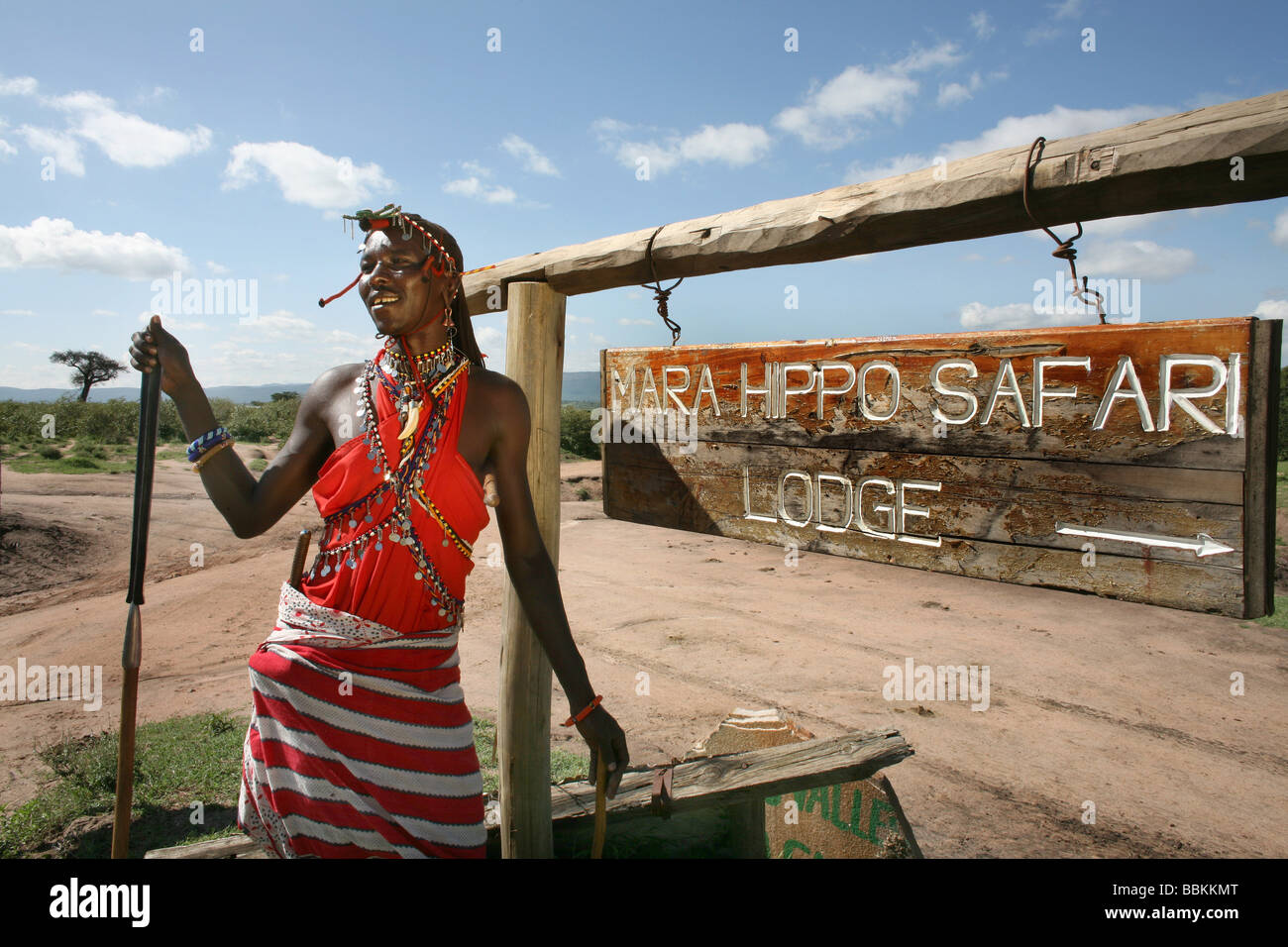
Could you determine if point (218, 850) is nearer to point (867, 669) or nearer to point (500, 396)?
point (500, 396)

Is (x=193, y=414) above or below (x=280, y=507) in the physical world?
above

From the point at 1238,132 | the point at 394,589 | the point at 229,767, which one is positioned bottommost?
the point at 229,767

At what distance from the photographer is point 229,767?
3957mm

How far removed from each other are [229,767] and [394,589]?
306cm

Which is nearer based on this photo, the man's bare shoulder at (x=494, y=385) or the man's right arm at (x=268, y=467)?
the man's right arm at (x=268, y=467)

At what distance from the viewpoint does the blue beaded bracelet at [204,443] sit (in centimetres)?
168

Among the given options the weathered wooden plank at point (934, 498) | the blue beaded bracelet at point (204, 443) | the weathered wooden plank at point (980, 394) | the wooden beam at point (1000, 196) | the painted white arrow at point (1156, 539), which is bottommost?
the painted white arrow at point (1156, 539)

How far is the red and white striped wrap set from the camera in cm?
164

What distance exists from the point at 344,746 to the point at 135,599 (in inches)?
24.4

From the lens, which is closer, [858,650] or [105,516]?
[858,650]

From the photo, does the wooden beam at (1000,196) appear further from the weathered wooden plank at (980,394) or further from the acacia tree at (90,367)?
the acacia tree at (90,367)

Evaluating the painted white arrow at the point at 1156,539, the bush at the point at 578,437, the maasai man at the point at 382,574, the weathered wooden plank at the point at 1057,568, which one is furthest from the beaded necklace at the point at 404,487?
the bush at the point at 578,437

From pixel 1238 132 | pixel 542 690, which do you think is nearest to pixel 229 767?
pixel 542 690
